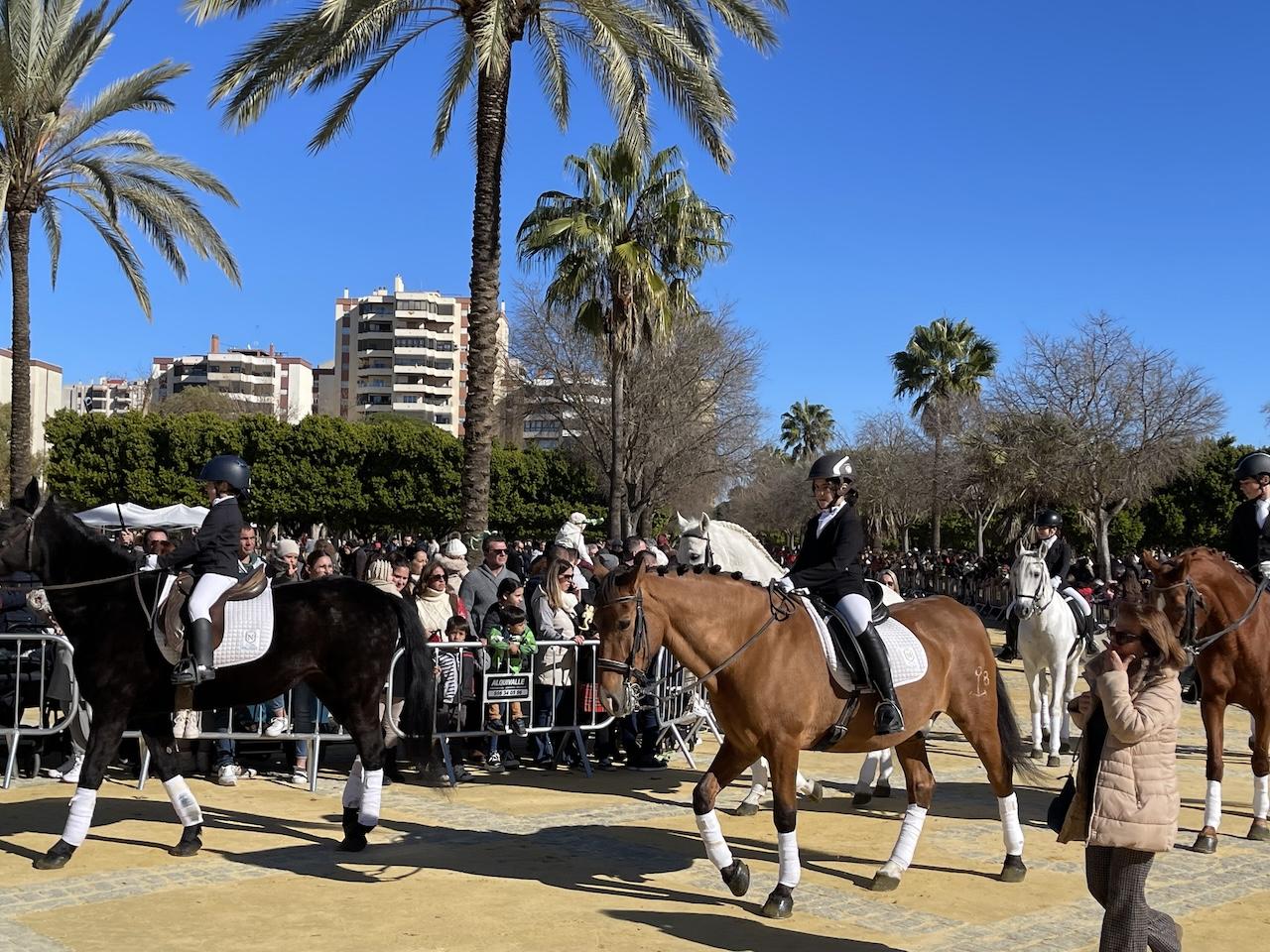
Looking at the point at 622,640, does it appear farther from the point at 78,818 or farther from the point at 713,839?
the point at 78,818

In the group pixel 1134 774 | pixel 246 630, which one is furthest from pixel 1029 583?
pixel 246 630

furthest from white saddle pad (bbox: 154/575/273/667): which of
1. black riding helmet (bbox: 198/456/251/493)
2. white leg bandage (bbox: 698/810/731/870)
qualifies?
white leg bandage (bbox: 698/810/731/870)

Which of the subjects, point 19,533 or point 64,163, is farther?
point 64,163

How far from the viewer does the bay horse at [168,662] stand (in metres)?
7.86

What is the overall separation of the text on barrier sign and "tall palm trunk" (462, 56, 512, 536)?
575 centimetres

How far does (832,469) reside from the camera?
759cm

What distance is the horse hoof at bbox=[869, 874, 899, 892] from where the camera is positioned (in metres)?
7.29

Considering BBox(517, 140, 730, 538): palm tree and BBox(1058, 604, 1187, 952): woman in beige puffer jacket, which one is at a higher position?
BBox(517, 140, 730, 538): palm tree

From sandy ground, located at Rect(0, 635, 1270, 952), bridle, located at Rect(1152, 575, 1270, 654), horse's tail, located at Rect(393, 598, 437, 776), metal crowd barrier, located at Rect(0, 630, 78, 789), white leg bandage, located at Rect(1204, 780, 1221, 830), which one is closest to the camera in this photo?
sandy ground, located at Rect(0, 635, 1270, 952)

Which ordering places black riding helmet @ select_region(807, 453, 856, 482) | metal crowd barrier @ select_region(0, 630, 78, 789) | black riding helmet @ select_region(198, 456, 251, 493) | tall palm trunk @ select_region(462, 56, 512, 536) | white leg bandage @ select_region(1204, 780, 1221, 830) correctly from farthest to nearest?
tall palm trunk @ select_region(462, 56, 512, 536)
metal crowd barrier @ select_region(0, 630, 78, 789)
white leg bandage @ select_region(1204, 780, 1221, 830)
black riding helmet @ select_region(198, 456, 251, 493)
black riding helmet @ select_region(807, 453, 856, 482)

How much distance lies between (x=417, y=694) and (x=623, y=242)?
21.6 meters

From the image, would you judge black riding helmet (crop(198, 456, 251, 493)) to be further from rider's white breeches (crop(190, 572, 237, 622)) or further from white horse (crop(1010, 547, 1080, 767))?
white horse (crop(1010, 547, 1080, 767))

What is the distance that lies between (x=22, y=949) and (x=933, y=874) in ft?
17.8

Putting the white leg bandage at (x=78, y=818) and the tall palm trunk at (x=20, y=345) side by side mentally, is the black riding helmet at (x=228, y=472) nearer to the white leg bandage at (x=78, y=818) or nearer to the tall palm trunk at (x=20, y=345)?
the white leg bandage at (x=78, y=818)
